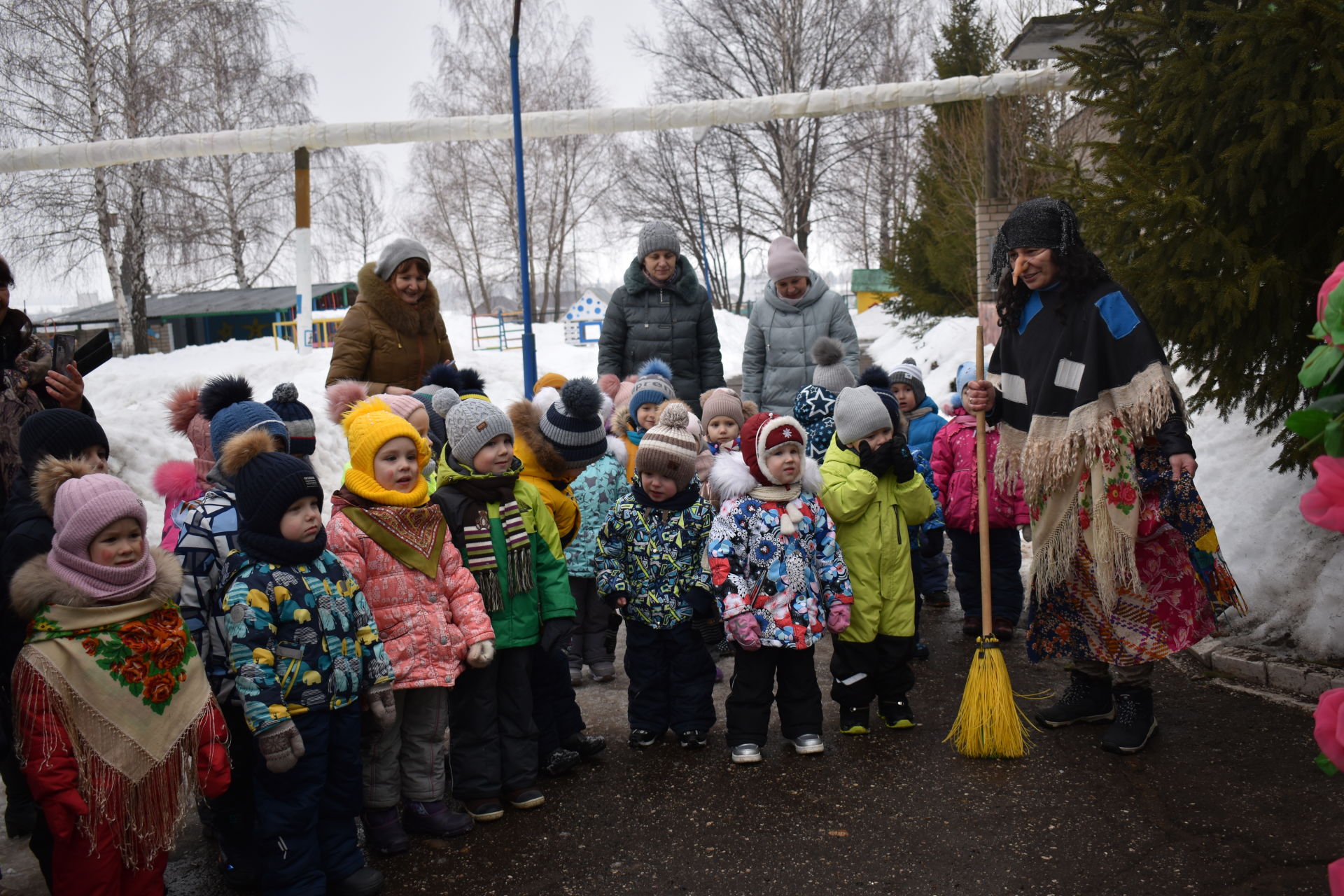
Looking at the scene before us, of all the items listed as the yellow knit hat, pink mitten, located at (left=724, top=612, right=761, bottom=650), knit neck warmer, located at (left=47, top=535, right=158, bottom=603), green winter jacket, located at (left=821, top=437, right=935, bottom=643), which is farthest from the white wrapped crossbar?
knit neck warmer, located at (left=47, top=535, right=158, bottom=603)

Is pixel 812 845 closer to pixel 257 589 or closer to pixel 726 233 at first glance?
pixel 257 589

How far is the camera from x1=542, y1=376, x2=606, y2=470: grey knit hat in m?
4.87

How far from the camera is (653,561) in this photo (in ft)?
15.4

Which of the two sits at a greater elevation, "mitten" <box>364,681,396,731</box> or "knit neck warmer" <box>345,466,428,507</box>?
"knit neck warmer" <box>345,466,428,507</box>

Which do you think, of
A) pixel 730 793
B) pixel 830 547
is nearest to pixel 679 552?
pixel 830 547

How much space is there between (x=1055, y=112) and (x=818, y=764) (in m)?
16.2

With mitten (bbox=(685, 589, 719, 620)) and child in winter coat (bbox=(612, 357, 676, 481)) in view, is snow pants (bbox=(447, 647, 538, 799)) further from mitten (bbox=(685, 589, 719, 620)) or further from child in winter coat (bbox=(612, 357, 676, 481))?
child in winter coat (bbox=(612, 357, 676, 481))

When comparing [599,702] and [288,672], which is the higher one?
[288,672]

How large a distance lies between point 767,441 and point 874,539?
2.34ft

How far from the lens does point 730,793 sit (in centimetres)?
421

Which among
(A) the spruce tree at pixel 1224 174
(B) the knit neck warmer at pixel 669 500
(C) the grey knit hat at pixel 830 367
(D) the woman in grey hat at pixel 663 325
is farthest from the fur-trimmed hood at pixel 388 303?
(A) the spruce tree at pixel 1224 174

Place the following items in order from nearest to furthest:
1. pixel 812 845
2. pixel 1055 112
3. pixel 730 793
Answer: pixel 812 845
pixel 730 793
pixel 1055 112

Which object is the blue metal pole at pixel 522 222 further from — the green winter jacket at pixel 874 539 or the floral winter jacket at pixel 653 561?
the green winter jacket at pixel 874 539

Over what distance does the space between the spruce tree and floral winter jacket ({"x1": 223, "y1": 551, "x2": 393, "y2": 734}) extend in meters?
3.95
